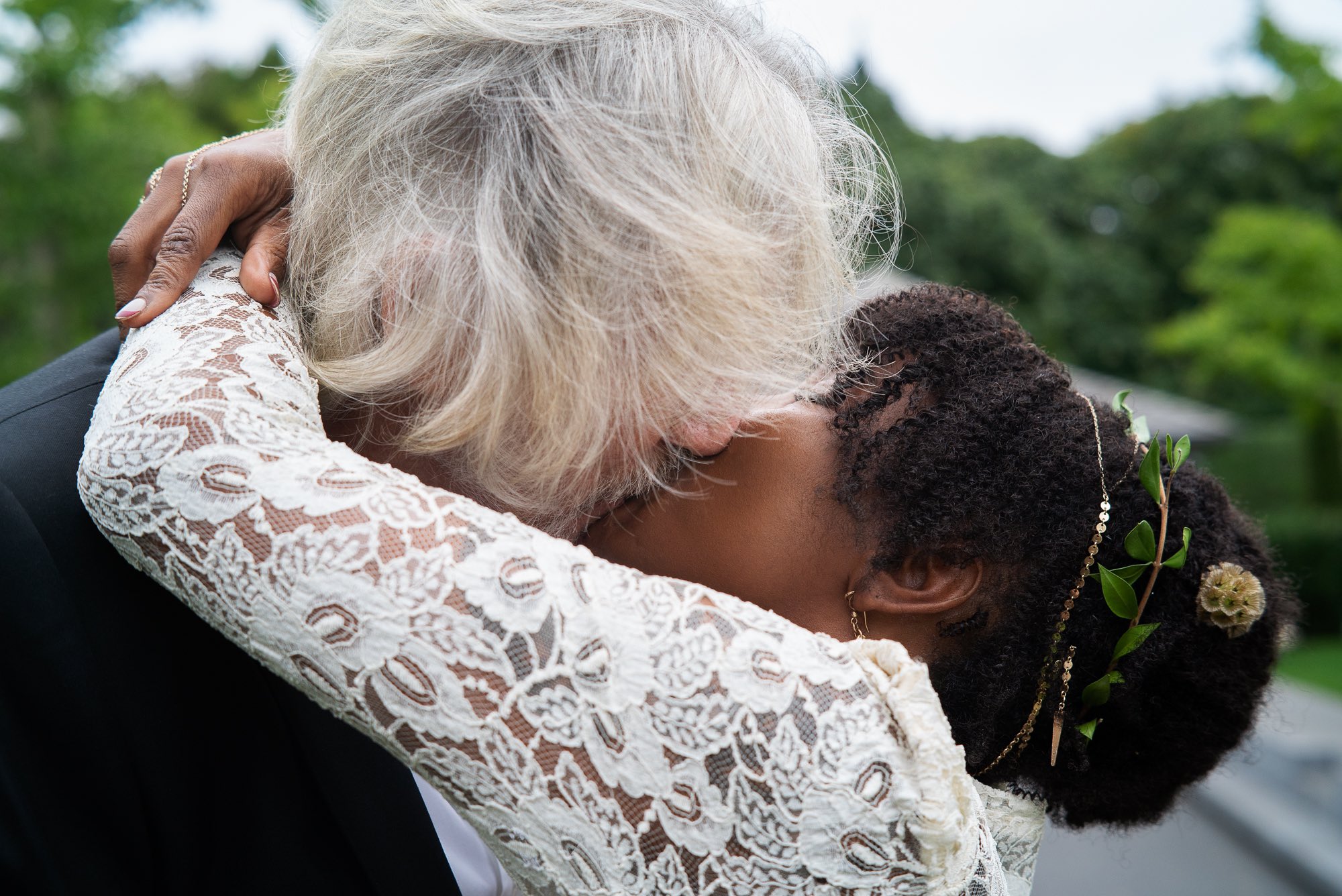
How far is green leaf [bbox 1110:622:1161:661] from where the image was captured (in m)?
1.85

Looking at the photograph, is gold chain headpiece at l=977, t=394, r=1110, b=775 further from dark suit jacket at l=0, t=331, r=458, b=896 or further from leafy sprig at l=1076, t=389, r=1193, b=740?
dark suit jacket at l=0, t=331, r=458, b=896

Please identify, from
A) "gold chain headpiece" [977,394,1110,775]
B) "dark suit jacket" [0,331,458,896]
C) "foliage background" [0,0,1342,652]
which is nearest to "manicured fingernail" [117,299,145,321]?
"dark suit jacket" [0,331,458,896]

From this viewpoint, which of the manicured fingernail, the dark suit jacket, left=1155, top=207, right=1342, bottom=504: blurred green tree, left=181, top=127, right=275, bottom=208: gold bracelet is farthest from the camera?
left=1155, top=207, right=1342, bottom=504: blurred green tree

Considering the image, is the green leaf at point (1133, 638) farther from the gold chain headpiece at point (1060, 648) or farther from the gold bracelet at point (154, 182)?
the gold bracelet at point (154, 182)

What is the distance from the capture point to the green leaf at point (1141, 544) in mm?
1823

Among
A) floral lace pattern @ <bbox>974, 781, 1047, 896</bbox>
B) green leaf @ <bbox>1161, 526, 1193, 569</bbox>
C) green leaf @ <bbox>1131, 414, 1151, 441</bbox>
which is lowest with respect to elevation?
floral lace pattern @ <bbox>974, 781, 1047, 896</bbox>

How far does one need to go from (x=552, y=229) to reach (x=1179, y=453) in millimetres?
1233

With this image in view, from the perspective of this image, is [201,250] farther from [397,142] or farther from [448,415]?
[448,415]

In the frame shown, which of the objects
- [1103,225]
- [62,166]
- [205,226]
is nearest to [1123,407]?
[205,226]

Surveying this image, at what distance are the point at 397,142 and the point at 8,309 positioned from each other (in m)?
7.53

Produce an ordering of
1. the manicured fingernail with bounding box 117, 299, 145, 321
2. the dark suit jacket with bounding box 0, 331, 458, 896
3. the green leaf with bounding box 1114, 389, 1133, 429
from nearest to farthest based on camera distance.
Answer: the dark suit jacket with bounding box 0, 331, 458, 896, the manicured fingernail with bounding box 117, 299, 145, 321, the green leaf with bounding box 1114, 389, 1133, 429

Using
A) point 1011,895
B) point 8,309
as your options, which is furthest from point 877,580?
point 8,309

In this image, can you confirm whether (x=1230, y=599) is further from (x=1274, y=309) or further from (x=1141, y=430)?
(x=1274, y=309)

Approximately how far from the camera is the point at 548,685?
127 centimetres
